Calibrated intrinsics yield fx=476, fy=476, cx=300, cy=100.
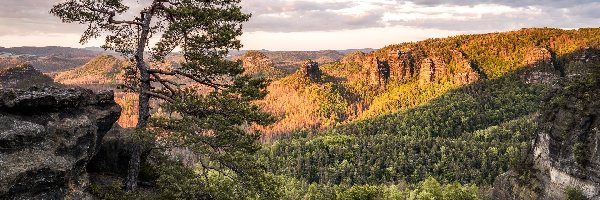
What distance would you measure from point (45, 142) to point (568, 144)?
62288mm

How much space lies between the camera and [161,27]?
28703 mm

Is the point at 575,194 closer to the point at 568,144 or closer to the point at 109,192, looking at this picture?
the point at 568,144

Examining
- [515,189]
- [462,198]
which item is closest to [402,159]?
[462,198]

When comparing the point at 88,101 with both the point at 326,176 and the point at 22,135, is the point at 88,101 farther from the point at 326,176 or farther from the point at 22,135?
the point at 326,176

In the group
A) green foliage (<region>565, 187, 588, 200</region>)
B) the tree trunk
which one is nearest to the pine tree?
the tree trunk

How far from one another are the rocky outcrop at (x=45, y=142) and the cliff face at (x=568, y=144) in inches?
2228

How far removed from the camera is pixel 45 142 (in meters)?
23.6

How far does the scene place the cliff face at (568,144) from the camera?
58.5 m

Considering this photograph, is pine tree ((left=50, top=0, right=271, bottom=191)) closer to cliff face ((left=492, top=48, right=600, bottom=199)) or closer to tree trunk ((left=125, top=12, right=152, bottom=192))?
tree trunk ((left=125, top=12, right=152, bottom=192))

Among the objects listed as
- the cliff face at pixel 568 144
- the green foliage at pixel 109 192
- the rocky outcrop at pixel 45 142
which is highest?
the rocky outcrop at pixel 45 142

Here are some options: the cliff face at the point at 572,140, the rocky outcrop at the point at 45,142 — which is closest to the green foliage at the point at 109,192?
the rocky outcrop at the point at 45,142

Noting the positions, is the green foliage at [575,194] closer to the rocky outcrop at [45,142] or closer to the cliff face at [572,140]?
the cliff face at [572,140]

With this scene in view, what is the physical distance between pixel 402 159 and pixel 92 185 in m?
156

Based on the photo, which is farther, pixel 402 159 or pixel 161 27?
pixel 402 159
